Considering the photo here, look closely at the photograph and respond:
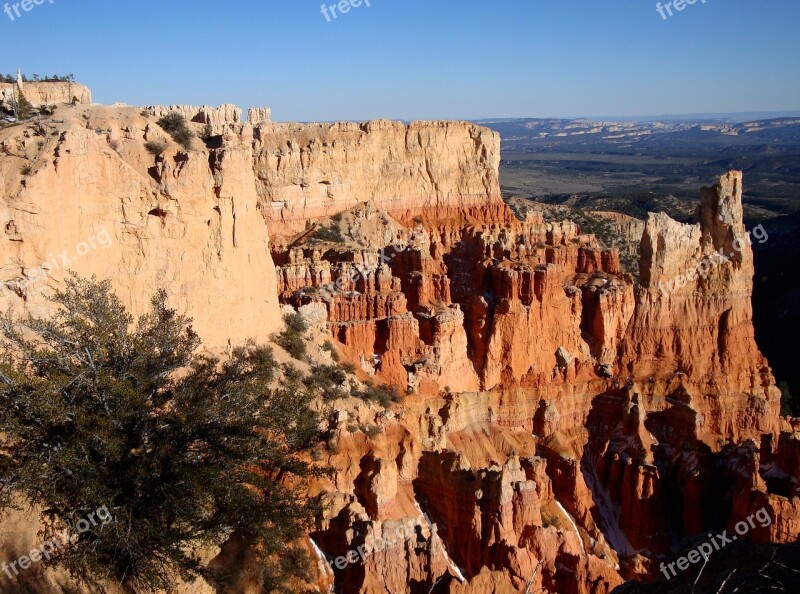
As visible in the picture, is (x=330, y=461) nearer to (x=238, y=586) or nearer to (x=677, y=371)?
(x=238, y=586)

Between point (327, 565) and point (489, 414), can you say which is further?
point (489, 414)

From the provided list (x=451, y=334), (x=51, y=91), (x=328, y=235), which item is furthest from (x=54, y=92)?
(x=451, y=334)

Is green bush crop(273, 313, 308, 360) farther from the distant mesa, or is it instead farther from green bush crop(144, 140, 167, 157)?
the distant mesa

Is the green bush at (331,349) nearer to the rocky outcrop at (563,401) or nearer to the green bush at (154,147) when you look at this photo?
the rocky outcrop at (563,401)

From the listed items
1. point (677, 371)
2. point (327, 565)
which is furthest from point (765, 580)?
point (677, 371)

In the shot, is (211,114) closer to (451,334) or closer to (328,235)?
(328,235)

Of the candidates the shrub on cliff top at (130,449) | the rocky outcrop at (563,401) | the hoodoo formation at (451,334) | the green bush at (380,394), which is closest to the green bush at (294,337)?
the hoodoo formation at (451,334)
